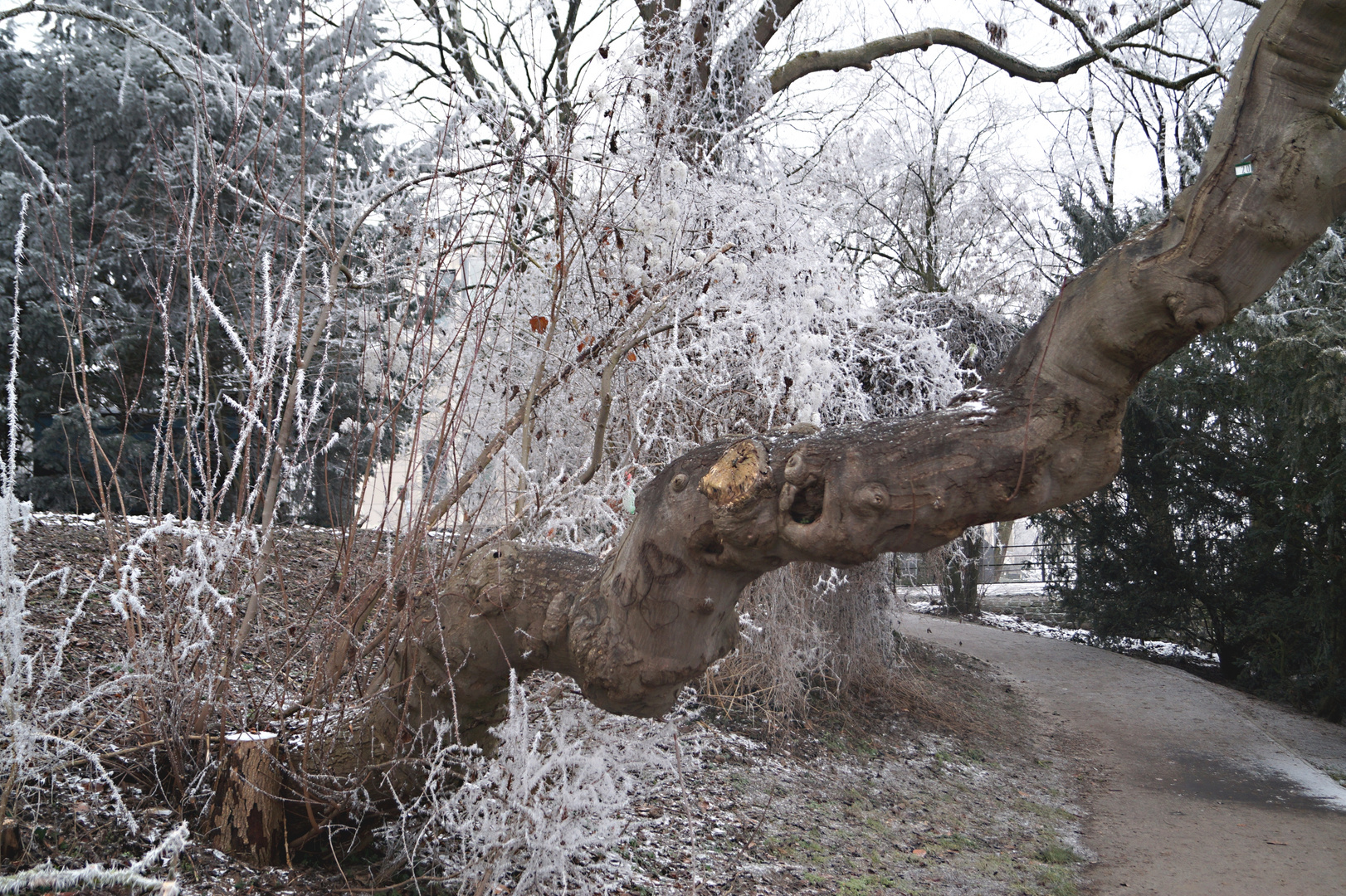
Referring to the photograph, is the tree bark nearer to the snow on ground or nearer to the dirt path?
the dirt path

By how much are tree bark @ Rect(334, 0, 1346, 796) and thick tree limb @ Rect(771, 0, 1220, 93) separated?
718 cm

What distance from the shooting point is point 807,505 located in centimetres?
231

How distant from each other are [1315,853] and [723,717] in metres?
3.82

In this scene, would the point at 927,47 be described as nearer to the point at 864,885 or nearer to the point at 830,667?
the point at 830,667

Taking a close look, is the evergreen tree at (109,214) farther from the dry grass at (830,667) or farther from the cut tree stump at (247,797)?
the cut tree stump at (247,797)

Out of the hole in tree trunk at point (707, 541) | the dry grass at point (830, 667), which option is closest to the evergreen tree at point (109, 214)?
the dry grass at point (830, 667)

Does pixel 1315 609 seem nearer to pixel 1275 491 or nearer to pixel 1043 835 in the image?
pixel 1275 491

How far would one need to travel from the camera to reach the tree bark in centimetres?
186

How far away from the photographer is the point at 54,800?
8.69 ft

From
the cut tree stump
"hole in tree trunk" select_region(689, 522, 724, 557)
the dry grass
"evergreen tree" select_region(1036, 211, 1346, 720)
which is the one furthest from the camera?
"evergreen tree" select_region(1036, 211, 1346, 720)

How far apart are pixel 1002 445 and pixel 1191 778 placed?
6685 mm

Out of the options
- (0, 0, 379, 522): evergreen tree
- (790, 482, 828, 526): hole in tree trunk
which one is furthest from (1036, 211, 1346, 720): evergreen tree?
(0, 0, 379, 522): evergreen tree

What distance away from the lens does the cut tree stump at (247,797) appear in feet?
9.12

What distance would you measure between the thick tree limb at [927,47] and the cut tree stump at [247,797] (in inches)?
304
